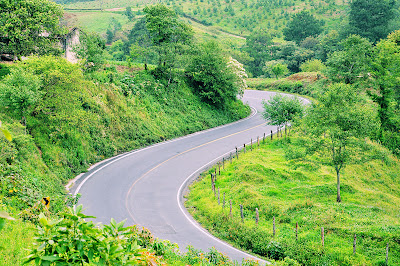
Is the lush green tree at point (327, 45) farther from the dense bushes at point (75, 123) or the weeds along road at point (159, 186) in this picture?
the weeds along road at point (159, 186)

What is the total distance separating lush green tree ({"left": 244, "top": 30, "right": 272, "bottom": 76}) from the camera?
84.9 metres

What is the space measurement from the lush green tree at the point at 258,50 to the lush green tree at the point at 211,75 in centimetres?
4447

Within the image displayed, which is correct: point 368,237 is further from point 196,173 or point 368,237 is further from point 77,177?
point 77,177

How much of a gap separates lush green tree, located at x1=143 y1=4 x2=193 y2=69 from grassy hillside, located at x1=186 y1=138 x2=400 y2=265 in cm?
1447

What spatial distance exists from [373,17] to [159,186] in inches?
2561

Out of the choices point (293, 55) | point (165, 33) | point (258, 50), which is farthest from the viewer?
point (258, 50)

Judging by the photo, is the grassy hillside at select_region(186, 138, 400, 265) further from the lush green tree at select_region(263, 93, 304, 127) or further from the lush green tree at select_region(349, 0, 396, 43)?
the lush green tree at select_region(349, 0, 396, 43)

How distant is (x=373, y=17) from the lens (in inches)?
2731

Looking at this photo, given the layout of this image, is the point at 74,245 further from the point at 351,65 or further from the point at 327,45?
the point at 327,45

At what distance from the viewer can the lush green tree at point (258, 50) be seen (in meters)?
84.9

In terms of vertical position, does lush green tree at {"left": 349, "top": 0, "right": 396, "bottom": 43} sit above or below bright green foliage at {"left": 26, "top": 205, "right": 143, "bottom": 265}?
above

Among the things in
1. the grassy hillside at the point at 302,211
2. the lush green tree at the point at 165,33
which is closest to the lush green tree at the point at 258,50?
the lush green tree at the point at 165,33

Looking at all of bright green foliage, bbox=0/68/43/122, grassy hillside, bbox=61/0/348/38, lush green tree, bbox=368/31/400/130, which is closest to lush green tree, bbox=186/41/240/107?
lush green tree, bbox=368/31/400/130

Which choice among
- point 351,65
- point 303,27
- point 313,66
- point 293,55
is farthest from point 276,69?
point 351,65
